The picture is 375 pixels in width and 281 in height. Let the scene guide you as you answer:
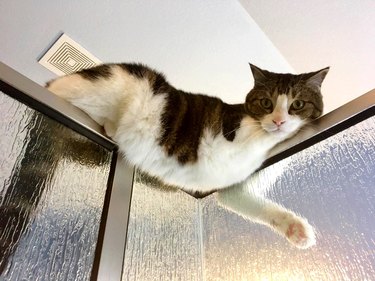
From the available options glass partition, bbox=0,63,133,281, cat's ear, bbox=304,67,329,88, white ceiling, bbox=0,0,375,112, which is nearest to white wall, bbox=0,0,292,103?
white ceiling, bbox=0,0,375,112

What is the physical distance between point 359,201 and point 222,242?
A: 0.42 metres

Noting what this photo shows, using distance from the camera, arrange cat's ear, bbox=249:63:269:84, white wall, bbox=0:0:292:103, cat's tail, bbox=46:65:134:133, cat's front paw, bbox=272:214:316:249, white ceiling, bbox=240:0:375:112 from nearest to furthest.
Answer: cat's front paw, bbox=272:214:316:249 < cat's tail, bbox=46:65:134:133 < cat's ear, bbox=249:63:269:84 < white wall, bbox=0:0:292:103 < white ceiling, bbox=240:0:375:112

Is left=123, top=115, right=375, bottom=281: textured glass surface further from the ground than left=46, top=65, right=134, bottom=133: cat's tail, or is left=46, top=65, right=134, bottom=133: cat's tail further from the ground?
left=46, top=65, right=134, bottom=133: cat's tail

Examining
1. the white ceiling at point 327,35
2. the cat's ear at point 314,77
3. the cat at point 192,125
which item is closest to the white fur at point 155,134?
the cat at point 192,125

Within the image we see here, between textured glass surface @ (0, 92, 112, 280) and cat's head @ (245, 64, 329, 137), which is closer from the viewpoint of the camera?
textured glass surface @ (0, 92, 112, 280)

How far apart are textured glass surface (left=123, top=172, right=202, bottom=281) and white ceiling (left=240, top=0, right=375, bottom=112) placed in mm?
931

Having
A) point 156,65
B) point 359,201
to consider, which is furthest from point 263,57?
point 359,201

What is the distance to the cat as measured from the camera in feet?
3.33

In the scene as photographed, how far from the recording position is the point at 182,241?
1.10 m

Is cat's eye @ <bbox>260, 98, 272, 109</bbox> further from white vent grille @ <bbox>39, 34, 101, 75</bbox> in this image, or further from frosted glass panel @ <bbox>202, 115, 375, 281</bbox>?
white vent grille @ <bbox>39, 34, 101, 75</bbox>

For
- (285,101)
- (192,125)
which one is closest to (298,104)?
(285,101)

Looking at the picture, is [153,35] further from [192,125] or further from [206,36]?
[192,125]

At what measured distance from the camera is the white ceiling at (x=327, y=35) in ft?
5.25

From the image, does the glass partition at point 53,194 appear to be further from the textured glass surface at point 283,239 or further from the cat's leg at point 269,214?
the cat's leg at point 269,214
